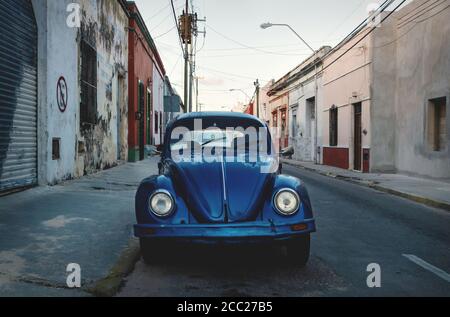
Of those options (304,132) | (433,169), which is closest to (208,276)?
(433,169)

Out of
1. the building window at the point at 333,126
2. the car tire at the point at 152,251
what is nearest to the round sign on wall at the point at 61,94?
the car tire at the point at 152,251

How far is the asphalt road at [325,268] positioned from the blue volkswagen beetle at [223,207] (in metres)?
0.33

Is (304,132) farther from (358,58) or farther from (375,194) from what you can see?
(375,194)

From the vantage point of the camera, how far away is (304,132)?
97.8ft

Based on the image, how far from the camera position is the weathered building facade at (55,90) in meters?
8.77

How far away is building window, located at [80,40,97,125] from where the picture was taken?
12609 mm

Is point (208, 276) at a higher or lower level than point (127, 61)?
lower

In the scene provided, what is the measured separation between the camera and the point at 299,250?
15.4ft

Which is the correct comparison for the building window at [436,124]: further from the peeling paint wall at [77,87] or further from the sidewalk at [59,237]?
the peeling paint wall at [77,87]

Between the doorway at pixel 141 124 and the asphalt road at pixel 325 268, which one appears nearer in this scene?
the asphalt road at pixel 325 268

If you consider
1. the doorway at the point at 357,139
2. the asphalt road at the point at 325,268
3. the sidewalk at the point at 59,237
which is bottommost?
the asphalt road at the point at 325,268

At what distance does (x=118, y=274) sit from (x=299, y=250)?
5.91 feet

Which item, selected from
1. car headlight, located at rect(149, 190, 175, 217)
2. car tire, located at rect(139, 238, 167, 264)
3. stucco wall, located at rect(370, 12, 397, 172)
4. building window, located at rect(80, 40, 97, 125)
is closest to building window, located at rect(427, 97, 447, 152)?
stucco wall, located at rect(370, 12, 397, 172)
